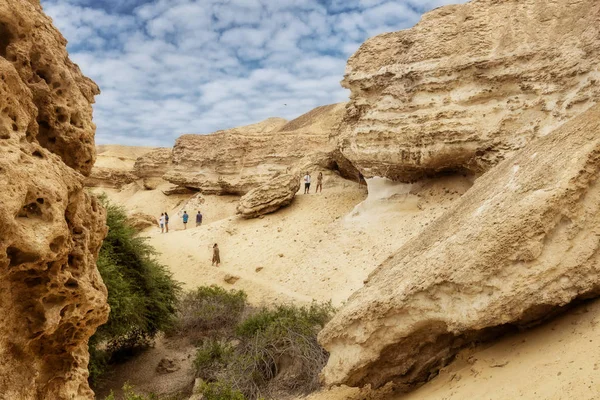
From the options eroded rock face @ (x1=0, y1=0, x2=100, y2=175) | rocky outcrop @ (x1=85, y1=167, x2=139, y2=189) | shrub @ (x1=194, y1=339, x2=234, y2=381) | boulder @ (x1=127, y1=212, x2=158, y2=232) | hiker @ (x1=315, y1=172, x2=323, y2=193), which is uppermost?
rocky outcrop @ (x1=85, y1=167, x2=139, y2=189)

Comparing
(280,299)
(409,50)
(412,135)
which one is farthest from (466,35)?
(280,299)

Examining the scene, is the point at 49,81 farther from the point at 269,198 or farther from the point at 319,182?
the point at 319,182

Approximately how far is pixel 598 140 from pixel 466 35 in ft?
39.2

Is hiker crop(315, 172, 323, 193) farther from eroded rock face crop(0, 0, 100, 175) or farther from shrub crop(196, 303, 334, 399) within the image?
eroded rock face crop(0, 0, 100, 175)

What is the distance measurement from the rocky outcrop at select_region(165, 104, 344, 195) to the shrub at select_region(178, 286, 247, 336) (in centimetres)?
1464

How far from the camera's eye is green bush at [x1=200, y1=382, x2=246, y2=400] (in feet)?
21.6

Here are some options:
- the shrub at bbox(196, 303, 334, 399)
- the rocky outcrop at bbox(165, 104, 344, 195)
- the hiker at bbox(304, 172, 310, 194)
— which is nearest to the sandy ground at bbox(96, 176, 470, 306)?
the hiker at bbox(304, 172, 310, 194)

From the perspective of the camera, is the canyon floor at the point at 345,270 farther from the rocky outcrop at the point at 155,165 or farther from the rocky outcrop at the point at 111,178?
the rocky outcrop at the point at 111,178

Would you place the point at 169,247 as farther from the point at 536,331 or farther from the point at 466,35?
the point at 536,331

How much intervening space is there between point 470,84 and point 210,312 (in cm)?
977

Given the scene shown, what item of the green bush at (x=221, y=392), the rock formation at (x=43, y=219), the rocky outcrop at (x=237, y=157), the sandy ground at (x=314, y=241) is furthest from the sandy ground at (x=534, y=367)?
the rocky outcrop at (x=237, y=157)

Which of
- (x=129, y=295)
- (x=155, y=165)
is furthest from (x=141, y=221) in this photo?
(x=129, y=295)

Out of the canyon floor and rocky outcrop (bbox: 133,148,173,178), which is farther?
rocky outcrop (bbox: 133,148,173,178)

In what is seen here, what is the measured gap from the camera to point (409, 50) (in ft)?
52.9
